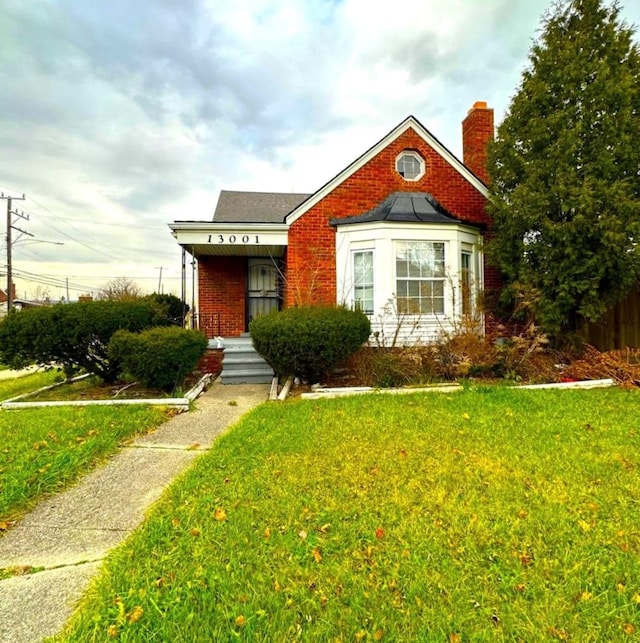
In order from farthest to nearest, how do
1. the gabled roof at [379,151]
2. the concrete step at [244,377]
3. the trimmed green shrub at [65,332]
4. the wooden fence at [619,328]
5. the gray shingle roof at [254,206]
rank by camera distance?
1. the gray shingle roof at [254,206]
2. the gabled roof at [379,151]
3. the concrete step at [244,377]
4. the wooden fence at [619,328]
5. the trimmed green shrub at [65,332]

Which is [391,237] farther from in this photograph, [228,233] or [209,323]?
[209,323]

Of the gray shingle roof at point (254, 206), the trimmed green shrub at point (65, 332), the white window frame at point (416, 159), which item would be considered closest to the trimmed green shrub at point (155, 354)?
the trimmed green shrub at point (65, 332)

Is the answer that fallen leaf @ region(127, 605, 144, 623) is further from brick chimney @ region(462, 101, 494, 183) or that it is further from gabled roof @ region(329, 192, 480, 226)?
brick chimney @ region(462, 101, 494, 183)

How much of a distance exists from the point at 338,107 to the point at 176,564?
14.1 metres

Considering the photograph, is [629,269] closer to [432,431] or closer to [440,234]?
[440,234]

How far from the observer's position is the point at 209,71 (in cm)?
1088

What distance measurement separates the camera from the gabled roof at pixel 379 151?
9234 mm

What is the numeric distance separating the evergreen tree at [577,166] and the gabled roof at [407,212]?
1.52m

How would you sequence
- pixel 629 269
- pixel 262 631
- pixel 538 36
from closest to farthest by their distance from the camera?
pixel 262 631 → pixel 629 269 → pixel 538 36

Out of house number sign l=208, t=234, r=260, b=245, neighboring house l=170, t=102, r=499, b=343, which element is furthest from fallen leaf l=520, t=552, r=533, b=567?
house number sign l=208, t=234, r=260, b=245

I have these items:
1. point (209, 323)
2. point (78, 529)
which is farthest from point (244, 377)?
point (78, 529)

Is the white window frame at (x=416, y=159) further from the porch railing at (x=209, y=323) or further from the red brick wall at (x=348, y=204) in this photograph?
the porch railing at (x=209, y=323)

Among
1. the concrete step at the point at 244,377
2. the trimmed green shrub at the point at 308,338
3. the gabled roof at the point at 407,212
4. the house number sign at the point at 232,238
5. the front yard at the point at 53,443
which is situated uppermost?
the gabled roof at the point at 407,212

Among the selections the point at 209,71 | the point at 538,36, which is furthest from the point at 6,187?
the point at 538,36
